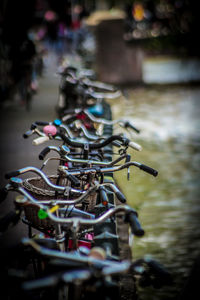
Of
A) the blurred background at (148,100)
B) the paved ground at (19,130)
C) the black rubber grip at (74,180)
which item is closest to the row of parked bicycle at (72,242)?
the black rubber grip at (74,180)

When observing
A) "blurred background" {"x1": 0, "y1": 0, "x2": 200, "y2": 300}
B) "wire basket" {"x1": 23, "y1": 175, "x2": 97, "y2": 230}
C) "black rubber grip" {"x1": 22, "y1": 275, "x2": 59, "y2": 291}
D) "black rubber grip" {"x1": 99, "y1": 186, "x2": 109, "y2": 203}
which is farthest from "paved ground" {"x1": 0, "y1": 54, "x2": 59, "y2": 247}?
"black rubber grip" {"x1": 22, "y1": 275, "x2": 59, "y2": 291}

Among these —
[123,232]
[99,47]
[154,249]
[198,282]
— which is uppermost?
[99,47]

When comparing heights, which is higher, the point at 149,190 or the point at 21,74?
the point at 21,74

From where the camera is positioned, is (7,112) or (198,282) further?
(7,112)

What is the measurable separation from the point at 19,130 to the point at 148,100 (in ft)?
26.0

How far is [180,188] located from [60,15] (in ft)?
67.5

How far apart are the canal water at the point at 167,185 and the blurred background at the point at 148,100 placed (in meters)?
0.02

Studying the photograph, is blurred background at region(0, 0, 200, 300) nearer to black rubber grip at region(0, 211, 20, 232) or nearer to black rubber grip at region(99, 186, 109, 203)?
black rubber grip at region(99, 186, 109, 203)

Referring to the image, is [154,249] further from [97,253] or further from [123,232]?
[97,253]

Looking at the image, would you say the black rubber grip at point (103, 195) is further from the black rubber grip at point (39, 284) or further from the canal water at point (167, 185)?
the black rubber grip at point (39, 284)

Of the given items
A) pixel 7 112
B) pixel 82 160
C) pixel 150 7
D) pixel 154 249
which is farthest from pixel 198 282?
pixel 150 7

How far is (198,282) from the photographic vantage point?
91.2 inches

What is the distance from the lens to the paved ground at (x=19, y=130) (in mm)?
6320

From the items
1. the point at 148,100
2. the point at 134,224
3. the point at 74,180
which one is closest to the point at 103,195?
the point at 74,180
